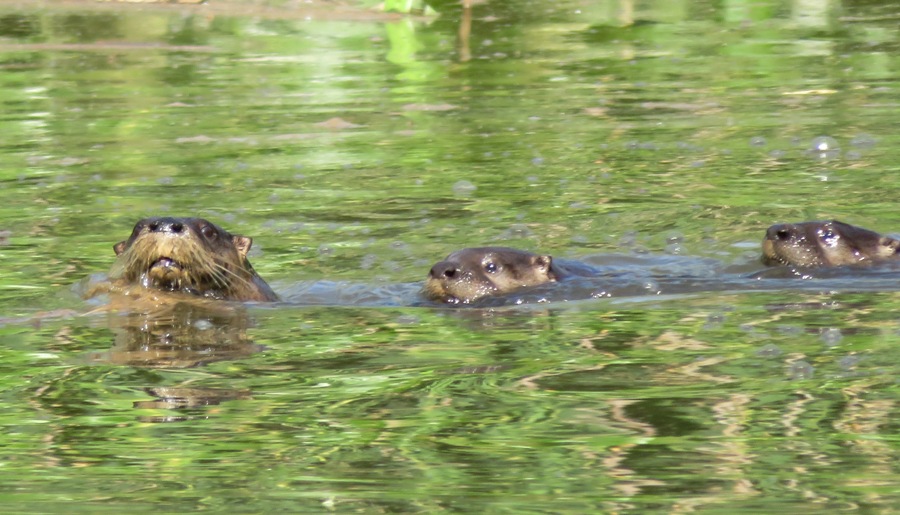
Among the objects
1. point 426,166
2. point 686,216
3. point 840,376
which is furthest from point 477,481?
point 426,166

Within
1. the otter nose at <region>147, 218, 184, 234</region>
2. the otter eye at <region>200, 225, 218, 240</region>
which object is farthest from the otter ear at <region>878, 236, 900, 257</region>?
the otter nose at <region>147, 218, 184, 234</region>

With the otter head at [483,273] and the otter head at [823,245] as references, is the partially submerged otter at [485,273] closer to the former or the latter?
the otter head at [483,273]

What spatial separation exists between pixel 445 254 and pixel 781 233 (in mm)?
1712

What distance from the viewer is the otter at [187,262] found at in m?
6.82

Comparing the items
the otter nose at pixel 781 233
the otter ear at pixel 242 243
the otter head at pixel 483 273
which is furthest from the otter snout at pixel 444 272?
the otter nose at pixel 781 233

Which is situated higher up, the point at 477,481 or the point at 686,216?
the point at 477,481

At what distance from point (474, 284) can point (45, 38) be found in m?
13.2

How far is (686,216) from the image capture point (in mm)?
8969

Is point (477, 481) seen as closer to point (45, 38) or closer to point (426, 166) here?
point (426, 166)

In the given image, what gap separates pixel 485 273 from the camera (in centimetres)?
726

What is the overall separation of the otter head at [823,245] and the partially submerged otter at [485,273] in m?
0.98

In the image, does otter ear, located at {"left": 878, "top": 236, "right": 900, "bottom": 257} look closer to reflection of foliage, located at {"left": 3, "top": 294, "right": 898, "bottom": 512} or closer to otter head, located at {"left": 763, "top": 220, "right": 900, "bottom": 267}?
otter head, located at {"left": 763, "top": 220, "right": 900, "bottom": 267}

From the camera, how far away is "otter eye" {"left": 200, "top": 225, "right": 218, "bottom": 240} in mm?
7008

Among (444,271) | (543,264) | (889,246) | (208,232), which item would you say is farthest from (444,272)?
(889,246)
